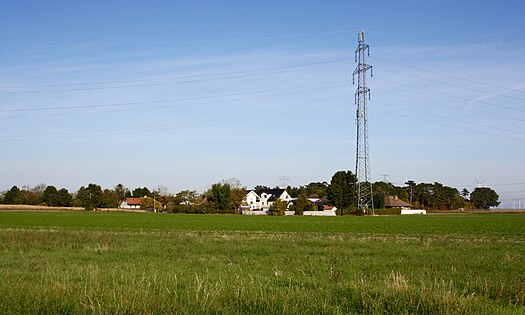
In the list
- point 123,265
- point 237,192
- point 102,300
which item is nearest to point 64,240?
point 123,265

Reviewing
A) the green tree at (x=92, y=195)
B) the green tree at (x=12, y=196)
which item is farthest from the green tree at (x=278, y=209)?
the green tree at (x=12, y=196)

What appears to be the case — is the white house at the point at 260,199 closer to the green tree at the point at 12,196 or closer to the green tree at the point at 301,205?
the green tree at the point at 301,205

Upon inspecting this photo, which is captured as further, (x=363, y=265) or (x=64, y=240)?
(x=64, y=240)

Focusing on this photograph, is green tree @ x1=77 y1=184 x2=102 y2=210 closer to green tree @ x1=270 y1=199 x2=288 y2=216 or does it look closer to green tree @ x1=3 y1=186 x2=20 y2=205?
green tree @ x1=3 y1=186 x2=20 y2=205

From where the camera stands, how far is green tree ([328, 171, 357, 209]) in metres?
148

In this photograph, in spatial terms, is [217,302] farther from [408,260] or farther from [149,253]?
[149,253]

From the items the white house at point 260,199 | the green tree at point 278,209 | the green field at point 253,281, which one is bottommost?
the green field at point 253,281

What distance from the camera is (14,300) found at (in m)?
10.5

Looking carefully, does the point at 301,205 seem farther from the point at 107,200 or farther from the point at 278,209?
the point at 107,200

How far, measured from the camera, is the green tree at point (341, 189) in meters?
148

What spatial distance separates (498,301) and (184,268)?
973 centimetres

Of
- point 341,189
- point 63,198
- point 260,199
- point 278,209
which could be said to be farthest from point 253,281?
point 260,199

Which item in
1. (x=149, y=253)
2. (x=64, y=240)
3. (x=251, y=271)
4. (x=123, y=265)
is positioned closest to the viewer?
(x=251, y=271)

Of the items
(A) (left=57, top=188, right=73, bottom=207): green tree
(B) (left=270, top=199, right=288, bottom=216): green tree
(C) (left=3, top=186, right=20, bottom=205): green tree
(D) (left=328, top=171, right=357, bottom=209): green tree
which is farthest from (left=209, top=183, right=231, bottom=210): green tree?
(C) (left=3, top=186, right=20, bottom=205): green tree
